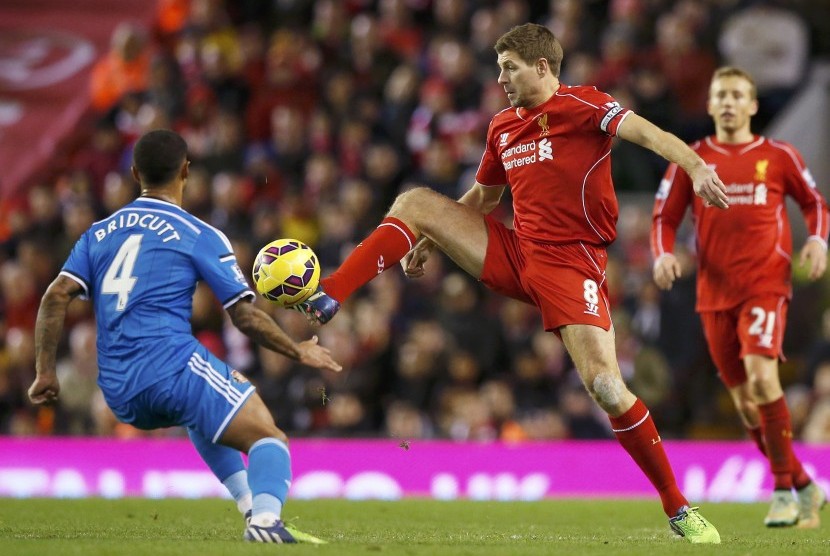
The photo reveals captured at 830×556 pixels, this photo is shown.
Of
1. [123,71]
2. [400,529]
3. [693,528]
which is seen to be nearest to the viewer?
[693,528]

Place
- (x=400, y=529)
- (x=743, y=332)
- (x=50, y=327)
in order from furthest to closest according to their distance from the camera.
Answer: (x=743, y=332), (x=400, y=529), (x=50, y=327)

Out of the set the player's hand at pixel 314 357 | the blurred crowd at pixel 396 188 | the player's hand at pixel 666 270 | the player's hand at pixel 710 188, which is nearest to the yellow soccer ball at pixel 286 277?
the player's hand at pixel 314 357

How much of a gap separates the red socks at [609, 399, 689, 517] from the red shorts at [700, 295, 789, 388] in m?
1.49

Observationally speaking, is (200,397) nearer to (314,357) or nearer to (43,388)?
(314,357)

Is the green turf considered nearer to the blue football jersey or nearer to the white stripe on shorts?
the white stripe on shorts

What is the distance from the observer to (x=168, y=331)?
5.76 metres

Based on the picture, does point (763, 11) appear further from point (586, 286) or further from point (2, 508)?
point (2, 508)

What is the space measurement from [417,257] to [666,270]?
1.63 m

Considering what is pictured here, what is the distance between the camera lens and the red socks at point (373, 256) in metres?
6.51

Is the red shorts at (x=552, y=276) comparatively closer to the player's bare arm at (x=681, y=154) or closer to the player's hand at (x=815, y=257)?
the player's bare arm at (x=681, y=154)

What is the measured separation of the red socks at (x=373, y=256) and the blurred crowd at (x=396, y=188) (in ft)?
16.5

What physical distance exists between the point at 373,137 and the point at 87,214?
3.26 meters

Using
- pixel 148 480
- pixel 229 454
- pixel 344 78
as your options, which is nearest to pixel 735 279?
pixel 229 454

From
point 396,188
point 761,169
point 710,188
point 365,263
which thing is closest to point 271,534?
point 365,263
